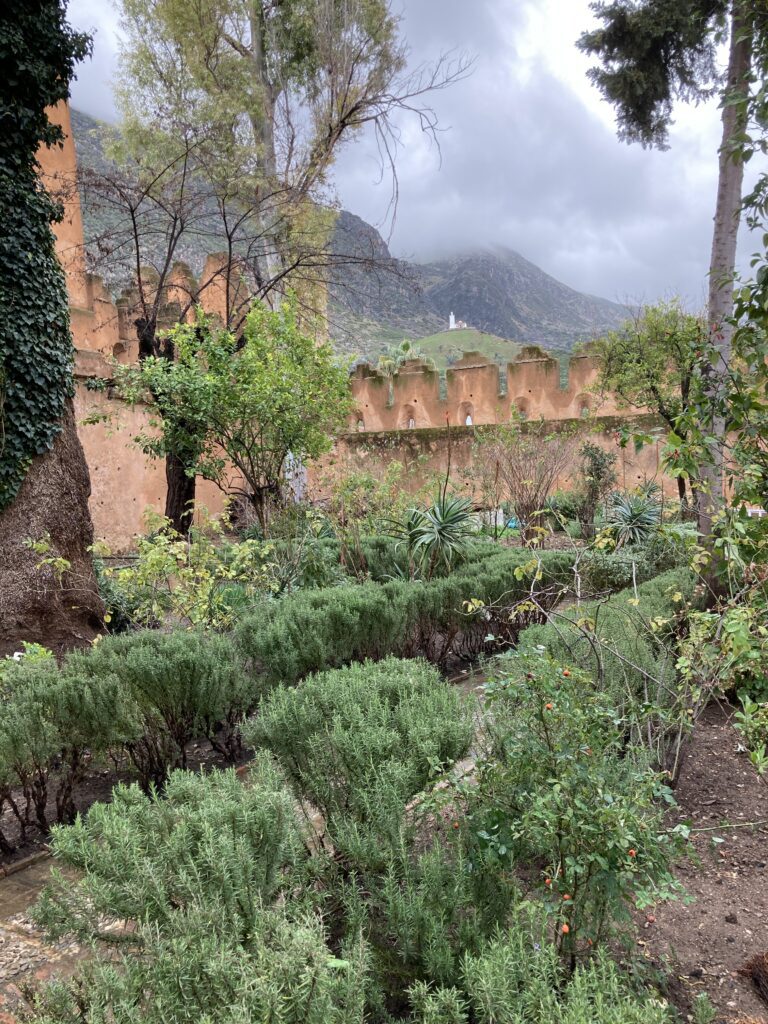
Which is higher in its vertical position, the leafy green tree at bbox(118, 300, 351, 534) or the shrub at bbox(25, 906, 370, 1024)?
the leafy green tree at bbox(118, 300, 351, 534)

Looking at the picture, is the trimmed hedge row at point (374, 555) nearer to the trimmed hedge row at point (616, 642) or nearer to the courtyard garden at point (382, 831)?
the courtyard garden at point (382, 831)

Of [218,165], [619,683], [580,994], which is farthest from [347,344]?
[580,994]

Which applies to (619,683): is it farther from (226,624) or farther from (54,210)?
(54,210)

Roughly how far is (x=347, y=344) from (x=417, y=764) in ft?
41.8

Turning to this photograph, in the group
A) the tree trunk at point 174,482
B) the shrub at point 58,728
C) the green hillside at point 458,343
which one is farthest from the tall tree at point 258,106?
the green hillside at point 458,343

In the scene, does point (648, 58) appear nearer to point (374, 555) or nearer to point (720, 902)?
point (374, 555)

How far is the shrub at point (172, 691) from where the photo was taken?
341 cm

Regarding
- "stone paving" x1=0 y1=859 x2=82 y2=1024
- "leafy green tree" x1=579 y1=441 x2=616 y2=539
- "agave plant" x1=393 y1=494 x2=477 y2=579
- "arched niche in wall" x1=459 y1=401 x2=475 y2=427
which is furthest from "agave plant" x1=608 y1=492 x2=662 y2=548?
"stone paving" x1=0 y1=859 x2=82 y2=1024

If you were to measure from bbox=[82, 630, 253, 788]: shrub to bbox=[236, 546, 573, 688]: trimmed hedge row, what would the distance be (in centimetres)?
32

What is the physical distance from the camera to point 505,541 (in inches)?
432

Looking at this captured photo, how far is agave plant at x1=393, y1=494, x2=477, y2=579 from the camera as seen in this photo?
713 cm

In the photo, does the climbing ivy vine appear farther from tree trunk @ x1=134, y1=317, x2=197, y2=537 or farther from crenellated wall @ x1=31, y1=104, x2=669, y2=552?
tree trunk @ x1=134, y1=317, x2=197, y2=537

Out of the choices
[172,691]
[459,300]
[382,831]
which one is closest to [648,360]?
[172,691]

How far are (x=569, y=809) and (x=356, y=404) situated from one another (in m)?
14.2
